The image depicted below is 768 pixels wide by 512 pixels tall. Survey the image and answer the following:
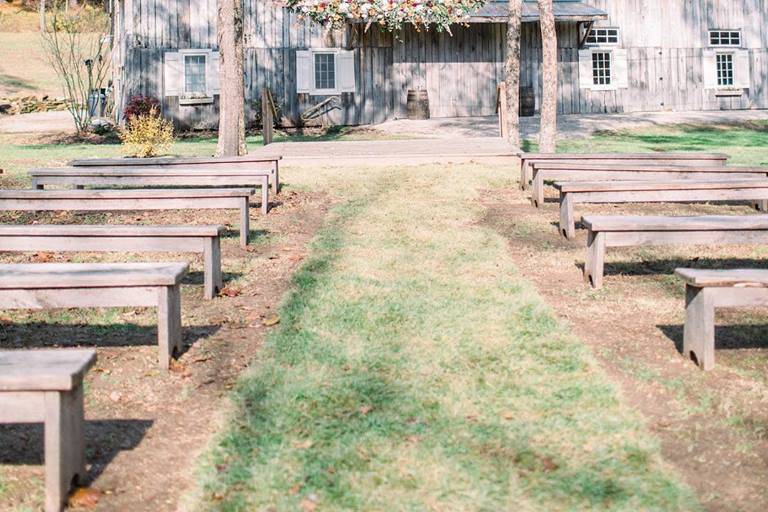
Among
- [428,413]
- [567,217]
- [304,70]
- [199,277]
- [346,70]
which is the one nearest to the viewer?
[428,413]

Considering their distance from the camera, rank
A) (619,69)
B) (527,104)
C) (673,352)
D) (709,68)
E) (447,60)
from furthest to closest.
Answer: (709,68), (619,69), (447,60), (527,104), (673,352)

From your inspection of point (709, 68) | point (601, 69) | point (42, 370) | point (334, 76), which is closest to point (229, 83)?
point (42, 370)

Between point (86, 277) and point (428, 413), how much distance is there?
78.8 inches

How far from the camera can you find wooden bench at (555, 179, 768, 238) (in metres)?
8.95

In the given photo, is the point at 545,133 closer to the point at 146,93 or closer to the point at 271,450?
the point at 271,450

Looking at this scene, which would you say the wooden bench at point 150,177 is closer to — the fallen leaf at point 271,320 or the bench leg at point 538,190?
the bench leg at point 538,190

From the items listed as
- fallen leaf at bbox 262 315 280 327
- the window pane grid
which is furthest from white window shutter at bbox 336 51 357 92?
fallen leaf at bbox 262 315 280 327

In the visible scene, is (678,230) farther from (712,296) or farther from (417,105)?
(417,105)

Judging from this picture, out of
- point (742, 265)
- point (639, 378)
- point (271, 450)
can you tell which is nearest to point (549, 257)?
point (742, 265)

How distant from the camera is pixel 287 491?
12.3 ft

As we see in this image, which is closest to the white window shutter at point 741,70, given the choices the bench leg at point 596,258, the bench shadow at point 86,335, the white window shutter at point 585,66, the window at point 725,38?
the window at point 725,38

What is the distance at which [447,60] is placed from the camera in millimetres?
28359

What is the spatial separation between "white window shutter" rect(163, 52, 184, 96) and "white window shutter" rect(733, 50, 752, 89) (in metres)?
17.6

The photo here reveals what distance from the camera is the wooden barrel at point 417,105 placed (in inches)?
1085
